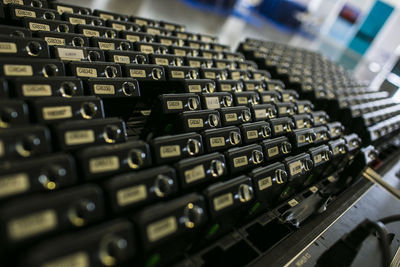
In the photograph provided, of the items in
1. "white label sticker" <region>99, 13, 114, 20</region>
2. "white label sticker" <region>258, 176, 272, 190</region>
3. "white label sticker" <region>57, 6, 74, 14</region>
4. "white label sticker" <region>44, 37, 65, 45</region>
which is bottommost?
"white label sticker" <region>258, 176, 272, 190</region>

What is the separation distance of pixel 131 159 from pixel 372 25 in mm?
12089

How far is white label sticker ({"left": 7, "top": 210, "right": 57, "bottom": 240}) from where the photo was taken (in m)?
0.57

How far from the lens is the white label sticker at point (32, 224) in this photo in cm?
→ 57

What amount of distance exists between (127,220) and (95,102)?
51 cm

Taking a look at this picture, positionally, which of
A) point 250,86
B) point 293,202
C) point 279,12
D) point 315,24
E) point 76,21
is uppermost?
point 279,12

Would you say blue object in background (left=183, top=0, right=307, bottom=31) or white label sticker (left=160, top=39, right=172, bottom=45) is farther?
blue object in background (left=183, top=0, right=307, bottom=31)

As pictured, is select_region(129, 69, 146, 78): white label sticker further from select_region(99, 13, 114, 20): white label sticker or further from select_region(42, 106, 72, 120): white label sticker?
select_region(99, 13, 114, 20): white label sticker

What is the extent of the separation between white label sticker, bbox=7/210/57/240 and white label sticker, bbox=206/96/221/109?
0.96 metres

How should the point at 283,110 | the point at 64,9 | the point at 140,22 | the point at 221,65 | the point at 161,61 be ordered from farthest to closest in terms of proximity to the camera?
the point at 140,22
the point at 221,65
the point at 64,9
the point at 283,110
the point at 161,61

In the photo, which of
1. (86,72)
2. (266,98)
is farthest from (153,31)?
(86,72)

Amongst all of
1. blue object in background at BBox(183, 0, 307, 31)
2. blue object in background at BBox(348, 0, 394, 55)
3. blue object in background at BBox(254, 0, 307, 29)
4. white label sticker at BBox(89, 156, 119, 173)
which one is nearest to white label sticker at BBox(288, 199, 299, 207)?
white label sticker at BBox(89, 156, 119, 173)

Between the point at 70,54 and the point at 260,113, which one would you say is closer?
the point at 70,54

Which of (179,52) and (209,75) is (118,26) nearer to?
(179,52)

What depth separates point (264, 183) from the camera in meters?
1.11
